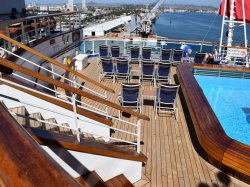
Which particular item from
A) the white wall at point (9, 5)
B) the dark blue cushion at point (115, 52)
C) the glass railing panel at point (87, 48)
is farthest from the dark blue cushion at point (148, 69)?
the white wall at point (9, 5)

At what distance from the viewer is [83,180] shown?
2.78 meters

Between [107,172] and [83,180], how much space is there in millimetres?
429

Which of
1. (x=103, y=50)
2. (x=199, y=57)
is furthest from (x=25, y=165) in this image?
(x=199, y=57)

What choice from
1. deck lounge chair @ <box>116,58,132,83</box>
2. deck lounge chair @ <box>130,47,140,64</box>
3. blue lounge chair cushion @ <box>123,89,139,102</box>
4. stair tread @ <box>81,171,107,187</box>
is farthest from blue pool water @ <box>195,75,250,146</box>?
stair tread @ <box>81,171,107,187</box>

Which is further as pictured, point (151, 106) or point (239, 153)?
point (151, 106)

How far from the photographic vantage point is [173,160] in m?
3.88

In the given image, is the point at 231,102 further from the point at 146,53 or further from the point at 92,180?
the point at 92,180

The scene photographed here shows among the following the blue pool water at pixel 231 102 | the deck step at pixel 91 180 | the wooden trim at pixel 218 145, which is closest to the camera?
the deck step at pixel 91 180

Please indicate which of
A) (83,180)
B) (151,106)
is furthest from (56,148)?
(151,106)

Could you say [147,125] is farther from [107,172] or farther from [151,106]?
[107,172]

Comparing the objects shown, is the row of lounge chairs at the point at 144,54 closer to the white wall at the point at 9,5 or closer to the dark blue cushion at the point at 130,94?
the dark blue cushion at the point at 130,94

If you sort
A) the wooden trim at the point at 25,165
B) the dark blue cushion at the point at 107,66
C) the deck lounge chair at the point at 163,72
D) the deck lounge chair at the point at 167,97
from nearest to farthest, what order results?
the wooden trim at the point at 25,165
the deck lounge chair at the point at 167,97
the deck lounge chair at the point at 163,72
the dark blue cushion at the point at 107,66

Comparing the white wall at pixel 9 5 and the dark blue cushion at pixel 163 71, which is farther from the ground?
the white wall at pixel 9 5

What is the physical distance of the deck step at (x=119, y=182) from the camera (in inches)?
122
